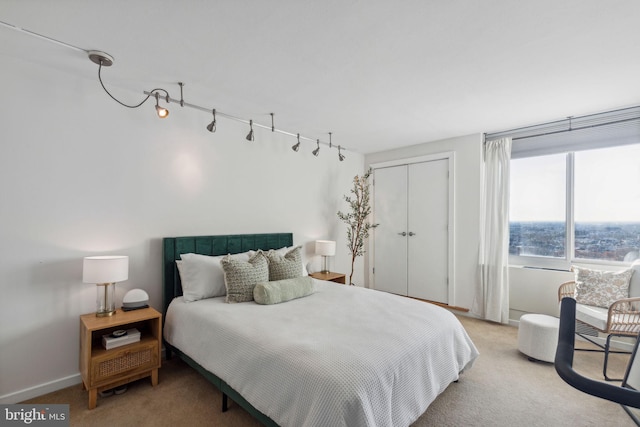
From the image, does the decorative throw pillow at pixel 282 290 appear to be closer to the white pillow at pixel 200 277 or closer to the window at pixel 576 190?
the white pillow at pixel 200 277

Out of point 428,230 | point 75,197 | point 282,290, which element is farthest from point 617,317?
point 75,197

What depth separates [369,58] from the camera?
2.18 meters

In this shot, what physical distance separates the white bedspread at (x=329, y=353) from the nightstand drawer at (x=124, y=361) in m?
0.21

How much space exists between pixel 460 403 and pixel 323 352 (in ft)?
4.29

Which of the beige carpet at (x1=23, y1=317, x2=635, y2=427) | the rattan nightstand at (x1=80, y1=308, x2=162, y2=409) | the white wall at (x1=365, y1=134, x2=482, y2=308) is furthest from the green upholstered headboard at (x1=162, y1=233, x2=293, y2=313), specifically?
the white wall at (x1=365, y1=134, x2=482, y2=308)

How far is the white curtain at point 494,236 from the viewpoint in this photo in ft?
12.6

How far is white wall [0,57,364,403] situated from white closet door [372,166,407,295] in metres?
2.50

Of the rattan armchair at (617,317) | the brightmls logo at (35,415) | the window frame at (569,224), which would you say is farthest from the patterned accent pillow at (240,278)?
the window frame at (569,224)

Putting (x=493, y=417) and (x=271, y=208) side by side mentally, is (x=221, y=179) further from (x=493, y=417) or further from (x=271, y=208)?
(x=493, y=417)

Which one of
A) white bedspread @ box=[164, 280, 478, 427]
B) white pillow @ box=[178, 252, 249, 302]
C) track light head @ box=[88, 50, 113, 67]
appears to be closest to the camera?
white bedspread @ box=[164, 280, 478, 427]

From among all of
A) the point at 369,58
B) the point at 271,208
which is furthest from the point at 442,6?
the point at 271,208

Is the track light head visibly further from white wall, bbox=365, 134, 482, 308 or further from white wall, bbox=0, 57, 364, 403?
white wall, bbox=365, 134, 482, 308

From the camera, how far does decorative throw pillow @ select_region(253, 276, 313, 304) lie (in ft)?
8.55

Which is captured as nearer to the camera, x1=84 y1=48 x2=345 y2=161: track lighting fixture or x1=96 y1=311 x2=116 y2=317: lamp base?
x1=84 y1=48 x2=345 y2=161: track lighting fixture
